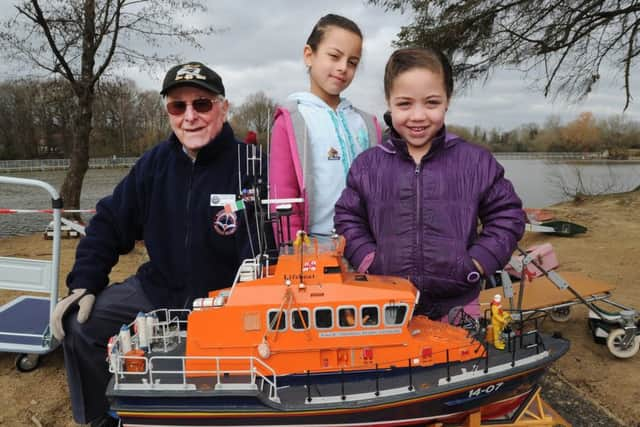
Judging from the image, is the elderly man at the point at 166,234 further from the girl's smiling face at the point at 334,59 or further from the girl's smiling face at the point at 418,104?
the girl's smiling face at the point at 418,104

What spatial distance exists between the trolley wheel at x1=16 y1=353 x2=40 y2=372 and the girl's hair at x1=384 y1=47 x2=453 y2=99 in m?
5.17

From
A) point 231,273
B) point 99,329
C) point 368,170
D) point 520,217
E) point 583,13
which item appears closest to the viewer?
point 520,217

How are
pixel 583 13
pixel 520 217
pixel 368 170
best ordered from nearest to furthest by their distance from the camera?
pixel 520 217 → pixel 368 170 → pixel 583 13

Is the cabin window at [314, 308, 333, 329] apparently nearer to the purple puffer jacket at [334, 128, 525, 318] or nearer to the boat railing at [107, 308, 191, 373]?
the purple puffer jacket at [334, 128, 525, 318]

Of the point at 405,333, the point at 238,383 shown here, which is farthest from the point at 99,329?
the point at 405,333

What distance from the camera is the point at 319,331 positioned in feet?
10.3

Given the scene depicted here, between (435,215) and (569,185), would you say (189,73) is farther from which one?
(569,185)

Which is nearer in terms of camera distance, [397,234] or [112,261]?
[397,234]

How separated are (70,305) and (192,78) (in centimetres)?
214

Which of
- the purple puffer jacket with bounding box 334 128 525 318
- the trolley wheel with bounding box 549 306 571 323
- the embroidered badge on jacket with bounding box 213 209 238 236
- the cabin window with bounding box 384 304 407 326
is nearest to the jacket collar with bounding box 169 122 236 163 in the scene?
the embroidered badge on jacket with bounding box 213 209 238 236

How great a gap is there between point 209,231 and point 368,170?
152cm

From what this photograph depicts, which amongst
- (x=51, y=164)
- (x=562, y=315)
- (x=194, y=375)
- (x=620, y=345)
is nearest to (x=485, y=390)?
(x=194, y=375)

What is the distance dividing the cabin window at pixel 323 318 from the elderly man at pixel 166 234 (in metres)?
0.93

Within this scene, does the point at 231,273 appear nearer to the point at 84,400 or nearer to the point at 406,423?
the point at 84,400
